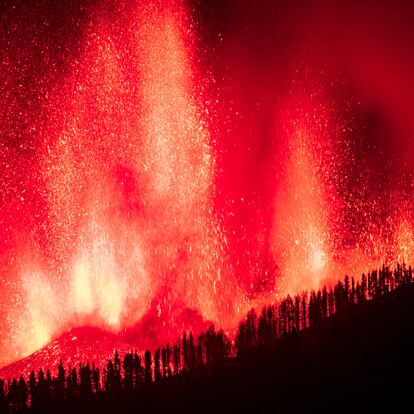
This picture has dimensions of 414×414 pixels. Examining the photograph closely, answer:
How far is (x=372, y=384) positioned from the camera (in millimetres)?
5398

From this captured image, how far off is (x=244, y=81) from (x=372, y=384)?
819 cm

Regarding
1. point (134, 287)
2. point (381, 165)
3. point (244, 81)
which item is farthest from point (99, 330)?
point (381, 165)

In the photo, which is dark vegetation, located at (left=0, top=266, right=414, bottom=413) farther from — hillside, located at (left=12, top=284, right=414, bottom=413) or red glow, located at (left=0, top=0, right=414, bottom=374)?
red glow, located at (left=0, top=0, right=414, bottom=374)

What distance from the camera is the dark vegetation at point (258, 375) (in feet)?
16.9

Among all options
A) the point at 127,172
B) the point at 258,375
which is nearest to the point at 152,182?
the point at 127,172

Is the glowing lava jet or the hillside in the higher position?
the glowing lava jet

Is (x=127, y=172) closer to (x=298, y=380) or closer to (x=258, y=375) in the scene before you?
(x=258, y=375)

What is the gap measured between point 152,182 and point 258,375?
5.80 metres

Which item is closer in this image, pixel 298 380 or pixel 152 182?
pixel 298 380

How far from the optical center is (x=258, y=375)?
554cm

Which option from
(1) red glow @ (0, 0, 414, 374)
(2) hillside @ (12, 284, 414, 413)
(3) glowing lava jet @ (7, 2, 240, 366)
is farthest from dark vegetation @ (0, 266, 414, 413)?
(3) glowing lava jet @ (7, 2, 240, 366)

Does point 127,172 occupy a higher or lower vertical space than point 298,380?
higher

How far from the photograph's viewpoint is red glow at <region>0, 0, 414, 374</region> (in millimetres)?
10688

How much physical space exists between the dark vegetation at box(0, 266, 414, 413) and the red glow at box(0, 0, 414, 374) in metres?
3.28
